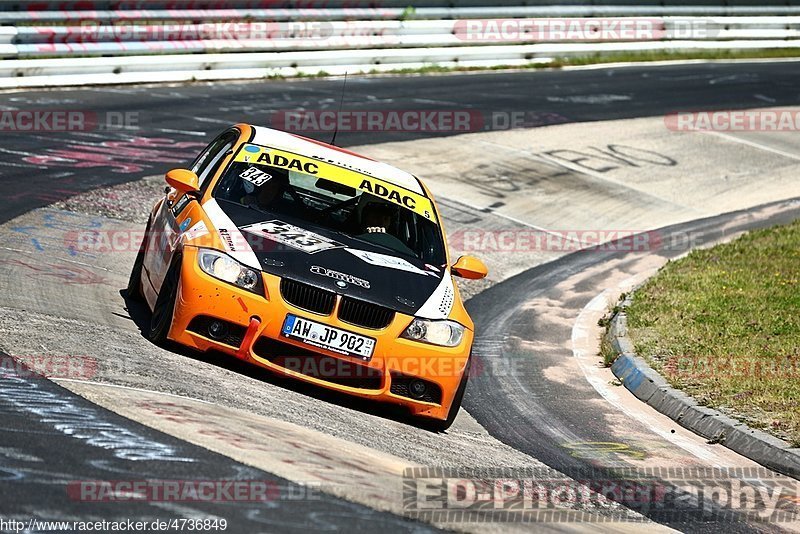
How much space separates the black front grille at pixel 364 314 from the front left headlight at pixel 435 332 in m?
0.16

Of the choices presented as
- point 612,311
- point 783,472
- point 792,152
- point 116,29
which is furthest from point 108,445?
point 792,152

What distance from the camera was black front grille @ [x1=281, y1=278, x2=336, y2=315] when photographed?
764 cm

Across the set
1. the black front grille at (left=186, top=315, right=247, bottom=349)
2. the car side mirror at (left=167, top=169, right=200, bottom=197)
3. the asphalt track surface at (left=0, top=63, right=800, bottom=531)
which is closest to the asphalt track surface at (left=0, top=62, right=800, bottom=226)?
the asphalt track surface at (left=0, top=63, right=800, bottom=531)

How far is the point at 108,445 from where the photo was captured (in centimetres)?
559

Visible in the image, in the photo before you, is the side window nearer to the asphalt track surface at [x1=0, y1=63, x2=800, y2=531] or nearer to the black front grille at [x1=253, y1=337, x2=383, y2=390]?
Answer: the black front grille at [x1=253, y1=337, x2=383, y2=390]

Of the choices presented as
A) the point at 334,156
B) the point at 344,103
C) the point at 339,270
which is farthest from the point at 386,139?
the point at 339,270

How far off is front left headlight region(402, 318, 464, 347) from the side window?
2.13 m

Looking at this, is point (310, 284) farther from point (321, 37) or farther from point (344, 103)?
point (321, 37)

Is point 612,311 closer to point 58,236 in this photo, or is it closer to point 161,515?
point 58,236

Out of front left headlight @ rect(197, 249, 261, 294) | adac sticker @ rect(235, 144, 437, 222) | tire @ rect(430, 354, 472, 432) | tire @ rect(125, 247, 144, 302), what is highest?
adac sticker @ rect(235, 144, 437, 222)

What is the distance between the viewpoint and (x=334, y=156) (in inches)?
377

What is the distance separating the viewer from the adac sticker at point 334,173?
916 cm

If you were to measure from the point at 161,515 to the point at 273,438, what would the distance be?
135 cm

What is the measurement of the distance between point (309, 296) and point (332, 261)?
1.45 ft
